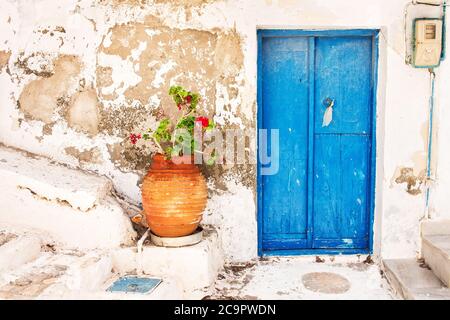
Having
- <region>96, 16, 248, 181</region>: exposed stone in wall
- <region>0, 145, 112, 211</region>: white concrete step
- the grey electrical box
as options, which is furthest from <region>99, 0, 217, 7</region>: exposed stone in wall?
the grey electrical box

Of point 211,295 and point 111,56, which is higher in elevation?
point 111,56

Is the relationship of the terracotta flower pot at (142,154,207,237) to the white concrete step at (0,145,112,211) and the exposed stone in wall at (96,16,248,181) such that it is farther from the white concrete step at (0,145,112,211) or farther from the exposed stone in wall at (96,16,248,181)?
the exposed stone in wall at (96,16,248,181)

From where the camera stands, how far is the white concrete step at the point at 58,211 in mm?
3254

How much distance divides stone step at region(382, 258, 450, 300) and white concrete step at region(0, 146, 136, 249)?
1981 mm

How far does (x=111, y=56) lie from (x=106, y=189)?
1.04 m

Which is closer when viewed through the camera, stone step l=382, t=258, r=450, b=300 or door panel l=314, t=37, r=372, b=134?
stone step l=382, t=258, r=450, b=300

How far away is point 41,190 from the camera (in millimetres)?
3260

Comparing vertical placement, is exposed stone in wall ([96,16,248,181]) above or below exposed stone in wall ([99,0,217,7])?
below

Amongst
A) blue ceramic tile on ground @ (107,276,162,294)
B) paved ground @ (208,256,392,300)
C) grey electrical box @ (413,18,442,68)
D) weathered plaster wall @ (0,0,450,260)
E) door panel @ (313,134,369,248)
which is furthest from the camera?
door panel @ (313,134,369,248)

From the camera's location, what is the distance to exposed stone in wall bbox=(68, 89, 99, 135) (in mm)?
3666

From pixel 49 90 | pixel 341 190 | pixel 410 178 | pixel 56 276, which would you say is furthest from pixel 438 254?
pixel 49 90

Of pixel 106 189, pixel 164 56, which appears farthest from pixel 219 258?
pixel 164 56

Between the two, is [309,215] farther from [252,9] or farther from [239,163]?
[252,9]
